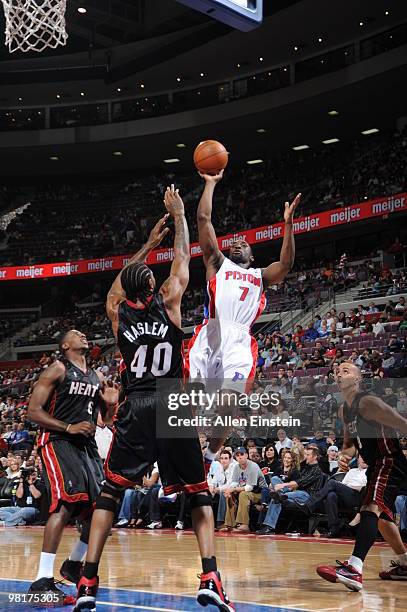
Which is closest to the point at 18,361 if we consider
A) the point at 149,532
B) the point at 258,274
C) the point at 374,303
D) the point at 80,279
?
the point at 80,279

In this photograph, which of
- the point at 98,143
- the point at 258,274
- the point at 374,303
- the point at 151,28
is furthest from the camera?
the point at 98,143

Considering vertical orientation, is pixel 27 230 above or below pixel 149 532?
above

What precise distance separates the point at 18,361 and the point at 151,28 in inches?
503

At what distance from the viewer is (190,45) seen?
26.2 metres

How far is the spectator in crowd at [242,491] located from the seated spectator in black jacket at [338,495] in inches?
39.7

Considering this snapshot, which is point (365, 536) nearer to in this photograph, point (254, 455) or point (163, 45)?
point (254, 455)

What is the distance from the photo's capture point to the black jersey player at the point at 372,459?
19.7ft

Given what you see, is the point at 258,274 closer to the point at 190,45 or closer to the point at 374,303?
the point at 374,303

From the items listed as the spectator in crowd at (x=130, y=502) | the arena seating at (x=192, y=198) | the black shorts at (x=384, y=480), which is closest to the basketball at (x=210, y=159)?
the black shorts at (x=384, y=480)

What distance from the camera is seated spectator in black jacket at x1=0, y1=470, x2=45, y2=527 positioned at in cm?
1322

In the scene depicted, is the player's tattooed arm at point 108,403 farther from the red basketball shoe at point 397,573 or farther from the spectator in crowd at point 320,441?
the spectator in crowd at point 320,441

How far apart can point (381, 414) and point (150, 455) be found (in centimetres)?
209

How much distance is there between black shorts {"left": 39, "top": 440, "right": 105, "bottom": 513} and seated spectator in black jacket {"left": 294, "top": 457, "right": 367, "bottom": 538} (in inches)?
187

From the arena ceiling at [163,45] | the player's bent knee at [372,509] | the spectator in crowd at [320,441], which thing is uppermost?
the arena ceiling at [163,45]
